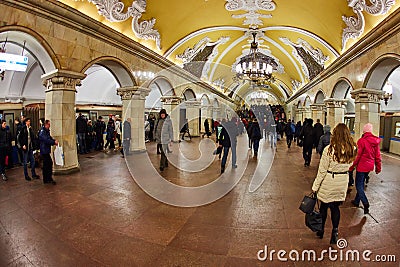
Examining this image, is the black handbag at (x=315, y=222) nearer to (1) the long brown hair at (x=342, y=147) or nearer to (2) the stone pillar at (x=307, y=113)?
(1) the long brown hair at (x=342, y=147)

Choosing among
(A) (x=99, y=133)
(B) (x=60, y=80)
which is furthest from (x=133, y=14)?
(A) (x=99, y=133)

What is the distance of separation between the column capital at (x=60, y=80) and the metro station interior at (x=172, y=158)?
0.03m

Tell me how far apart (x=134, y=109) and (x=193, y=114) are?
755cm

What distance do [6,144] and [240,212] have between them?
5760 millimetres

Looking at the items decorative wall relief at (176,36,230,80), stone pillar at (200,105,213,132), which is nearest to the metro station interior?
decorative wall relief at (176,36,230,80)

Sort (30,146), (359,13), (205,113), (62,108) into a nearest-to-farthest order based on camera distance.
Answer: (30,146) < (62,108) < (359,13) < (205,113)

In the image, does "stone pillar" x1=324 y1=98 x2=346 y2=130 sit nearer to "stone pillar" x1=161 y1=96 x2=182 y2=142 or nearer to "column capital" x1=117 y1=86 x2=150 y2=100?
"stone pillar" x1=161 y1=96 x2=182 y2=142

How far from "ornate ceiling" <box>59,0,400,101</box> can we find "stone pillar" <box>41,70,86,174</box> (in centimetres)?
196

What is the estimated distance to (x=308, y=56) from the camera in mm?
14273

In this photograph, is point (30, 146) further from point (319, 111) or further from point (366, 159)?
point (319, 111)

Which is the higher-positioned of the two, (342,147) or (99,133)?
(342,147)

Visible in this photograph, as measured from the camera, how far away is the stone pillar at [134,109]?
368 inches

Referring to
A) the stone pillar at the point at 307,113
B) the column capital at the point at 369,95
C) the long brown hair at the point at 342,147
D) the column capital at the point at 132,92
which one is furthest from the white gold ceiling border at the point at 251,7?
the stone pillar at the point at 307,113

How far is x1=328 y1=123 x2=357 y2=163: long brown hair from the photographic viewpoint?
2.83 m
